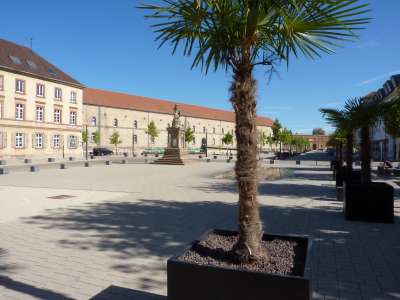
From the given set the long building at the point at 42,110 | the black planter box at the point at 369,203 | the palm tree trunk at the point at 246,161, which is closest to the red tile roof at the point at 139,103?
the long building at the point at 42,110

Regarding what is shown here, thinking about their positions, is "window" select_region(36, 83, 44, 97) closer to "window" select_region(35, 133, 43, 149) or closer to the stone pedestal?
"window" select_region(35, 133, 43, 149)

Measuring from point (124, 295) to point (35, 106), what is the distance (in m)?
43.9

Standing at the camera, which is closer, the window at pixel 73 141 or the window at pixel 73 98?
the window at pixel 73 98

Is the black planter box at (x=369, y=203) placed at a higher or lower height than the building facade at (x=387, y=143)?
lower

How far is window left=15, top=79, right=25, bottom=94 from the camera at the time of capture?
129ft

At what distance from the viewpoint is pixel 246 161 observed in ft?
9.82

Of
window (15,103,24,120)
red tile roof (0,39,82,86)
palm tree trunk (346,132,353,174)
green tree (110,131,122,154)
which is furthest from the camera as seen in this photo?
green tree (110,131,122,154)

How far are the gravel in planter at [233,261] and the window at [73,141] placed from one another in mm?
48022

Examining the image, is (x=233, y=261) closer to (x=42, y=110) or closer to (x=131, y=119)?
(x=42, y=110)

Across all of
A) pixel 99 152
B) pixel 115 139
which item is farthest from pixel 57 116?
pixel 115 139

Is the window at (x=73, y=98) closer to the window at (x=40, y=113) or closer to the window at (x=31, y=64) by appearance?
the window at (x=40, y=113)

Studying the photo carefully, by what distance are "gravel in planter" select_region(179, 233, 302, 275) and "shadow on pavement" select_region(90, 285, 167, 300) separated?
795mm

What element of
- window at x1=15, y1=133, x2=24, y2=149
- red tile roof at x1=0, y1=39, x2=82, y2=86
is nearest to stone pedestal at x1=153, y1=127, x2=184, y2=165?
window at x1=15, y1=133, x2=24, y2=149

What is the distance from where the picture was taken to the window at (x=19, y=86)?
39.3m
